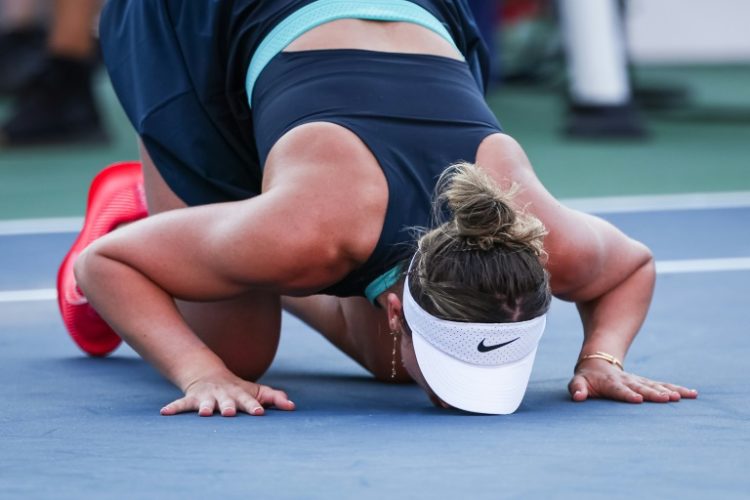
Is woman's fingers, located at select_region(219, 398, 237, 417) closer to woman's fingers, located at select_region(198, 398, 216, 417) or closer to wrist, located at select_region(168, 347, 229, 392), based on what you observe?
woman's fingers, located at select_region(198, 398, 216, 417)

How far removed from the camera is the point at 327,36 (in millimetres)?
3305

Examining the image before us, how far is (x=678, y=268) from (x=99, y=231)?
1.95m

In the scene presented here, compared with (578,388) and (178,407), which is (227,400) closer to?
(178,407)

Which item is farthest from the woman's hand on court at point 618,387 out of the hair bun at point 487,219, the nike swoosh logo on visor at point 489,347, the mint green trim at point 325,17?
the mint green trim at point 325,17

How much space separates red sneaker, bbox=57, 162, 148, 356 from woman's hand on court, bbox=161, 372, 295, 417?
0.75 m

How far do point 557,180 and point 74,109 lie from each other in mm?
2987

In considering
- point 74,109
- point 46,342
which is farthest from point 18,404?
point 74,109

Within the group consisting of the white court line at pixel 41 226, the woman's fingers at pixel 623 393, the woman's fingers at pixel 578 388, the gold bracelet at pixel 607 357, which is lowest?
the white court line at pixel 41 226

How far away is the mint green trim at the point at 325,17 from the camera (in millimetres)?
3322

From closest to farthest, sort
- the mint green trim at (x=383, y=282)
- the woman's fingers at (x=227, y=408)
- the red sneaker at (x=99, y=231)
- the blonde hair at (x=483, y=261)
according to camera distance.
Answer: the blonde hair at (x=483, y=261)
the woman's fingers at (x=227, y=408)
the mint green trim at (x=383, y=282)
the red sneaker at (x=99, y=231)

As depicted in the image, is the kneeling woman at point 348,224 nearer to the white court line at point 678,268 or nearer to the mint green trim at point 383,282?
the mint green trim at point 383,282

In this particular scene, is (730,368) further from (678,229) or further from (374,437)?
(678,229)

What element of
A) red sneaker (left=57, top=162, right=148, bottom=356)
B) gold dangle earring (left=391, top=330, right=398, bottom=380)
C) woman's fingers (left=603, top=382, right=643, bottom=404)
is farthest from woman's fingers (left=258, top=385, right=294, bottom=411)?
red sneaker (left=57, top=162, right=148, bottom=356)

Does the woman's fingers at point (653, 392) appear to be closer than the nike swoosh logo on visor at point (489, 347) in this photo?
No
